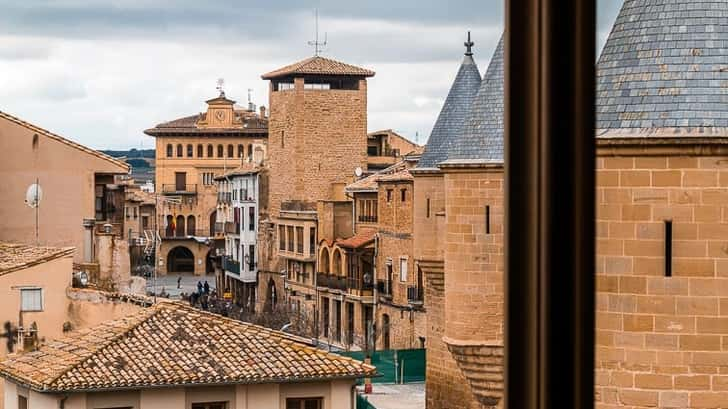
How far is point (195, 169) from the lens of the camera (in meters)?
44.1

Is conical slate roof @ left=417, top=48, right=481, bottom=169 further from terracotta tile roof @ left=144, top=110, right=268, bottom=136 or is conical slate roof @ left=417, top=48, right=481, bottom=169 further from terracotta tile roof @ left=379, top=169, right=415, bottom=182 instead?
terracotta tile roof @ left=144, top=110, right=268, bottom=136

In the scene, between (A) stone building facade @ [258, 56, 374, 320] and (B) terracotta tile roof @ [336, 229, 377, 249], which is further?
(A) stone building facade @ [258, 56, 374, 320]

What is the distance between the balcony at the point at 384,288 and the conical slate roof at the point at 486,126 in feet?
45.4

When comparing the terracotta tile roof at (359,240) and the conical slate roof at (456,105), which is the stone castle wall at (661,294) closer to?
the conical slate roof at (456,105)

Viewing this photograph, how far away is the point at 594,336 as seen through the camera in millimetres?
815

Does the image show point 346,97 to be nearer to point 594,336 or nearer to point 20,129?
point 20,129

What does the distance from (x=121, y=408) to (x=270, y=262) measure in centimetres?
2165

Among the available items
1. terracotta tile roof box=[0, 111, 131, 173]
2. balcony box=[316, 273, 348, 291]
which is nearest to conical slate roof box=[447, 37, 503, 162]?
terracotta tile roof box=[0, 111, 131, 173]

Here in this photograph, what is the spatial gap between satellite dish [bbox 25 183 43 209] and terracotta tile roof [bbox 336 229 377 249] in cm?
998

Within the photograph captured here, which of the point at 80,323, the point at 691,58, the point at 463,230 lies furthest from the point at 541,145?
the point at 80,323

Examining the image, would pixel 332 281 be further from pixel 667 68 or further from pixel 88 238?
pixel 667 68

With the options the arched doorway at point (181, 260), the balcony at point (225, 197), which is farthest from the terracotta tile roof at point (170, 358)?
the arched doorway at point (181, 260)

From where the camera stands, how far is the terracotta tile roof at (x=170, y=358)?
314 inches

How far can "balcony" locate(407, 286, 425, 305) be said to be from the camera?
63.1 ft
